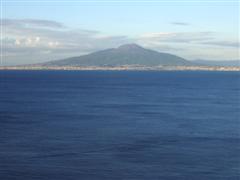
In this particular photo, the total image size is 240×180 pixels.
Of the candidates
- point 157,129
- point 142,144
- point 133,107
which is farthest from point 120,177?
point 133,107

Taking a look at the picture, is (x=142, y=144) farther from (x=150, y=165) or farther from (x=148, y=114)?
(x=148, y=114)

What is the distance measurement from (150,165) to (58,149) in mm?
9315

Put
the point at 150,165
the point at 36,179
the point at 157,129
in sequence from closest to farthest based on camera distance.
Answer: the point at 36,179 < the point at 150,165 < the point at 157,129

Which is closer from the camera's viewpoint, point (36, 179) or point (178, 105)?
point (36, 179)

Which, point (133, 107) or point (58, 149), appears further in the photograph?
point (133, 107)

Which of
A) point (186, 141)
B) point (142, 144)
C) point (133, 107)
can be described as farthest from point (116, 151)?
point (133, 107)

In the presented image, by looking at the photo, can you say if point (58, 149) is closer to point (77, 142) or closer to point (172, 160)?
point (77, 142)

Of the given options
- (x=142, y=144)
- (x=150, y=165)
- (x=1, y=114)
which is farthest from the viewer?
(x=1, y=114)

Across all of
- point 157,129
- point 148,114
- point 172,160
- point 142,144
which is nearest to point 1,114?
point 148,114

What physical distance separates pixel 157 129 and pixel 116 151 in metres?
13.1

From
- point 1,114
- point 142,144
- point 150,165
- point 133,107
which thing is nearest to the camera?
point 150,165

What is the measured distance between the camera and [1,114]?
72.0 m

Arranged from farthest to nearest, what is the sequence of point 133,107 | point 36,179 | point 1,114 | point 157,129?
point 133,107 < point 1,114 < point 157,129 < point 36,179

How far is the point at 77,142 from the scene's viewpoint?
158 feet
